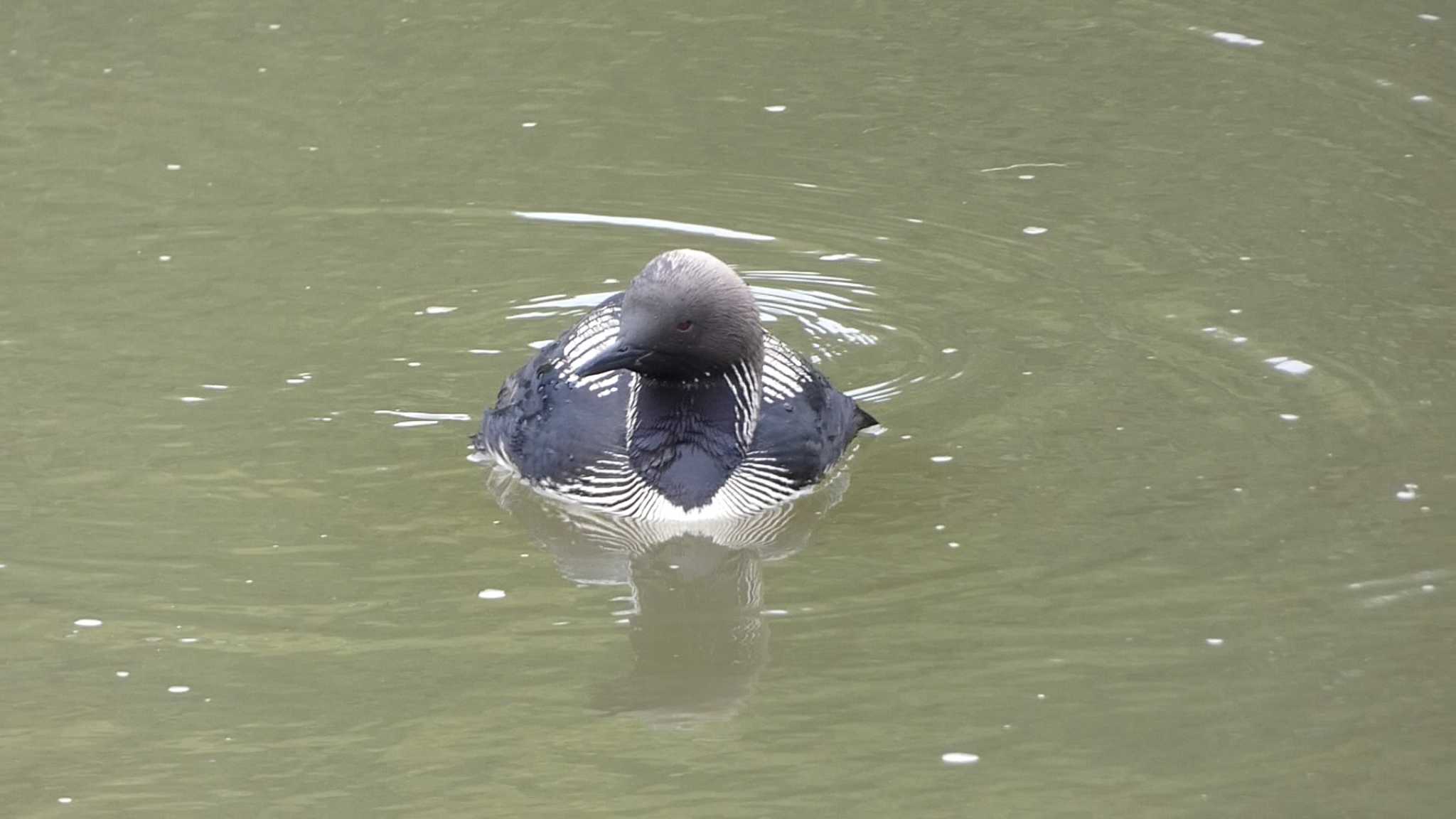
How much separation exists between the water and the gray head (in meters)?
0.78

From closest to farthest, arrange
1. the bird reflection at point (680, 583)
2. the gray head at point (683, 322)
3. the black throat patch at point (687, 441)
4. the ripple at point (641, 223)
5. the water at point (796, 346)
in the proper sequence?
1. the water at point (796, 346)
2. the bird reflection at point (680, 583)
3. the gray head at point (683, 322)
4. the black throat patch at point (687, 441)
5. the ripple at point (641, 223)

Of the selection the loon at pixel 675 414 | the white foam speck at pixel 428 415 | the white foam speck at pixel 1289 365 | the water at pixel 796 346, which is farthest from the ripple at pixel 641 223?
the white foam speck at pixel 1289 365

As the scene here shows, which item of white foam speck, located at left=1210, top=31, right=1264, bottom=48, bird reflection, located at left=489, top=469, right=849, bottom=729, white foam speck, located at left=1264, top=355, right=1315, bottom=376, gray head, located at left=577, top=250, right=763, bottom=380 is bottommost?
bird reflection, located at left=489, top=469, right=849, bottom=729

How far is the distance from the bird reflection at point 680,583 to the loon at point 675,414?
0.27 ft

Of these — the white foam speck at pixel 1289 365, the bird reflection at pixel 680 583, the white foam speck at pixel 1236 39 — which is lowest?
the bird reflection at pixel 680 583

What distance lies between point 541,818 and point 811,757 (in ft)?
2.95

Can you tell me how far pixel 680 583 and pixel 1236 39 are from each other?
784 cm

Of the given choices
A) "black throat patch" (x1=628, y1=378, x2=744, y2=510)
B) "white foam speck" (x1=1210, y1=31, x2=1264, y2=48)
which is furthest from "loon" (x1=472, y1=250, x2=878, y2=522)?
"white foam speck" (x1=1210, y1=31, x2=1264, y2=48)

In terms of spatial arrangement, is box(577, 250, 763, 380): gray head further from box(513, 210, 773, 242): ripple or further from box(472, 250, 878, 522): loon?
box(513, 210, 773, 242): ripple

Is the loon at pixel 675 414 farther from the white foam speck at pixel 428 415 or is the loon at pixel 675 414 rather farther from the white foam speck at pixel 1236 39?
the white foam speck at pixel 1236 39

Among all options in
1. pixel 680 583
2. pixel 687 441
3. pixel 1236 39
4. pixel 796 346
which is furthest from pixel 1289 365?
pixel 1236 39

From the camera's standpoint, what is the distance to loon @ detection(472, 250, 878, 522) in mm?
8445

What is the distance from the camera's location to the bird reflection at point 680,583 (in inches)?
288

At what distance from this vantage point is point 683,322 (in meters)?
8.45
